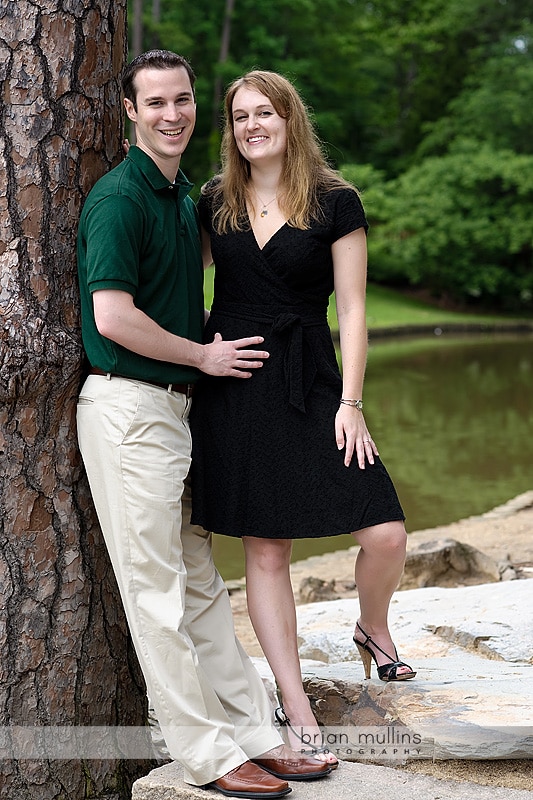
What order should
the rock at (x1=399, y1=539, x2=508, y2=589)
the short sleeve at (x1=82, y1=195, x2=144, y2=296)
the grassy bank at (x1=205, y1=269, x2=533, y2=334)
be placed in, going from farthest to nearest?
the grassy bank at (x1=205, y1=269, x2=533, y2=334)
the rock at (x1=399, y1=539, x2=508, y2=589)
the short sleeve at (x1=82, y1=195, x2=144, y2=296)

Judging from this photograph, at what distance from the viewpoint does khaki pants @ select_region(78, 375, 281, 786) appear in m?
2.48

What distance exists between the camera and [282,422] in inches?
107

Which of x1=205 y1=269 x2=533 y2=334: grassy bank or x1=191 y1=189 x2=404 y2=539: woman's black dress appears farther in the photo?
x1=205 y1=269 x2=533 y2=334: grassy bank

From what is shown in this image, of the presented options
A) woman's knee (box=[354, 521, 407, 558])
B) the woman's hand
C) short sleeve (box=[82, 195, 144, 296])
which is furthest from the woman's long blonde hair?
woman's knee (box=[354, 521, 407, 558])

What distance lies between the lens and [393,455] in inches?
379

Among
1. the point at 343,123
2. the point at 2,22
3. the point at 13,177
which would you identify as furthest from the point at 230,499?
the point at 343,123

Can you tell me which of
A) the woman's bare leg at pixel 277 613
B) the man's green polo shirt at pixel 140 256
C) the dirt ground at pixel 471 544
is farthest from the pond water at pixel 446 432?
the man's green polo shirt at pixel 140 256

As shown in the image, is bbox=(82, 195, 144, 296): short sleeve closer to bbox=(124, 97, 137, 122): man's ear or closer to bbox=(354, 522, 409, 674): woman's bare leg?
bbox=(124, 97, 137, 122): man's ear

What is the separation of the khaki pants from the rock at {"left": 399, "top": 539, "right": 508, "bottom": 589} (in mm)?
2826

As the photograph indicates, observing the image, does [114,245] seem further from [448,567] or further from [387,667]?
[448,567]

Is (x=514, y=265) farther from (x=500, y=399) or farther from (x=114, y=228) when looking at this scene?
(x=114, y=228)

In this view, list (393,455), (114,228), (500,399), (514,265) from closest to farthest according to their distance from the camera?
(114,228) → (393,455) → (500,399) → (514,265)

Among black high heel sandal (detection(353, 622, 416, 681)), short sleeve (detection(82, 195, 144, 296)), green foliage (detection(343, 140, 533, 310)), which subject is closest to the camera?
short sleeve (detection(82, 195, 144, 296))

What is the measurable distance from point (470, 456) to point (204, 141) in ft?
75.3
